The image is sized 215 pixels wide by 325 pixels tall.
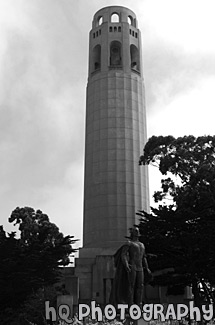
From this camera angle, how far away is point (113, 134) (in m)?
44.3

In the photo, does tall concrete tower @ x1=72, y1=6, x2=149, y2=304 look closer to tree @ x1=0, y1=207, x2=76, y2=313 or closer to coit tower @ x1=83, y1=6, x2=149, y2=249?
coit tower @ x1=83, y1=6, x2=149, y2=249

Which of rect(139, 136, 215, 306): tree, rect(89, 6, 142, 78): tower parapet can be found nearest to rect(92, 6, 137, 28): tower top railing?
rect(89, 6, 142, 78): tower parapet

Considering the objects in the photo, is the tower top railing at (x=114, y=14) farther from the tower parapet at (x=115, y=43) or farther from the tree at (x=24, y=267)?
the tree at (x=24, y=267)

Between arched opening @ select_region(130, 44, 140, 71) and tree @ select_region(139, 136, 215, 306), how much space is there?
1686 centimetres

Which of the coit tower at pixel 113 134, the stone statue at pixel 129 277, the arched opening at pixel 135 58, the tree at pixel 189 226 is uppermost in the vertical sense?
the arched opening at pixel 135 58

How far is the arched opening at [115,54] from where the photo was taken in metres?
48.6

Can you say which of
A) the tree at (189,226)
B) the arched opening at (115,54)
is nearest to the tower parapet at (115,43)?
the arched opening at (115,54)

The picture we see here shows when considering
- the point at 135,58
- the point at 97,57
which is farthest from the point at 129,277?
the point at 97,57

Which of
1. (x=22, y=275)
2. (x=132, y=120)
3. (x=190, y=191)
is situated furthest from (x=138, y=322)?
(x=132, y=120)

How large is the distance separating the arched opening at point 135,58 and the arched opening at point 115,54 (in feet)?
4.63

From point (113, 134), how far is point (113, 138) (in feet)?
1.32

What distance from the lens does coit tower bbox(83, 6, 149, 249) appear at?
138 feet

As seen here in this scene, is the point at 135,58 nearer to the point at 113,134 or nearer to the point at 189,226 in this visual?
the point at 113,134

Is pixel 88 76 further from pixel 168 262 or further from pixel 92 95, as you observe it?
pixel 168 262
